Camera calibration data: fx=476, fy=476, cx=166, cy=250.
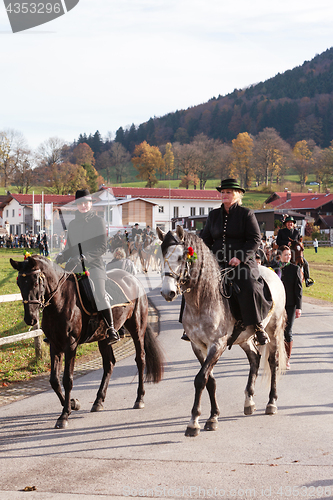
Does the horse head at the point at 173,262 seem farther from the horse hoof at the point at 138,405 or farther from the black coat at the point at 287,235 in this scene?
the black coat at the point at 287,235

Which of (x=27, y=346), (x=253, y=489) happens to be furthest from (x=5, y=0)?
(x=27, y=346)

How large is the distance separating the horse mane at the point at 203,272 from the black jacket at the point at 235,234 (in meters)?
0.55

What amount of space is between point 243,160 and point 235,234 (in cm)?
10120

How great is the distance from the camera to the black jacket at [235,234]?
6204 millimetres

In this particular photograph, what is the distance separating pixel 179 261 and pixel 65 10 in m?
3.04

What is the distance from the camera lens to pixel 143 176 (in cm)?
11256

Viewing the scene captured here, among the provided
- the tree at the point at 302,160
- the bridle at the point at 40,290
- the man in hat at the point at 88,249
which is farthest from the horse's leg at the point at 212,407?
the tree at the point at 302,160

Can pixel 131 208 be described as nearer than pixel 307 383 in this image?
No

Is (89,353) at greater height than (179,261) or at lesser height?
lesser

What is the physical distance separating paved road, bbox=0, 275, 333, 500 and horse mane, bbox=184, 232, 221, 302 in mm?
1641

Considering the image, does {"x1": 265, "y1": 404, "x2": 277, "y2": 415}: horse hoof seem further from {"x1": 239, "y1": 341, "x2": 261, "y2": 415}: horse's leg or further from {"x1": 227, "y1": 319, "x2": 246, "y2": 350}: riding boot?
{"x1": 227, "y1": 319, "x2": 246, "y2": 350}: riding boot

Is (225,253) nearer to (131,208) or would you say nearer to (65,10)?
(65,10)

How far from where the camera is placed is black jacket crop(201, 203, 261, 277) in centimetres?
620

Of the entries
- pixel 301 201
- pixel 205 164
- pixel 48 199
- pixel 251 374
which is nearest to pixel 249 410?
pixel 251 374
